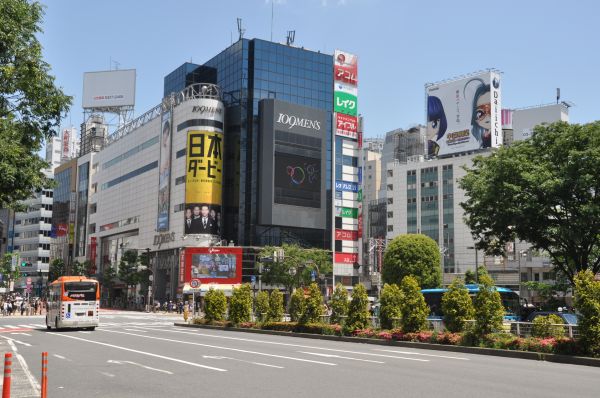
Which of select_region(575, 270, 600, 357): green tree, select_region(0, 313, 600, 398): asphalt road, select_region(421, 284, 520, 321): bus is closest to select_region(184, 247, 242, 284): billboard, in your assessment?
select_region(421, 284, 520, 321): bus

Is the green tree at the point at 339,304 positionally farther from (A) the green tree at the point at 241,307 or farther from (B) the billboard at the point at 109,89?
(B) the billboard at the point at 109,89

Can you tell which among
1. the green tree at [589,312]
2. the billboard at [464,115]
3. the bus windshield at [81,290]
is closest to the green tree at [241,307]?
the bus windshield at [81,290]

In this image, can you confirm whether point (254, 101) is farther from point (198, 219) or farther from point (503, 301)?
point (503, 301)

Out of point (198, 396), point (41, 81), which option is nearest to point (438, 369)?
point (198, 396)

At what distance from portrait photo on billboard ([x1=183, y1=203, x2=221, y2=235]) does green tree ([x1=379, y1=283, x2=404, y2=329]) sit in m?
68.0

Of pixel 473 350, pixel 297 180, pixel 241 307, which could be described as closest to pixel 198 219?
pixel 297 180

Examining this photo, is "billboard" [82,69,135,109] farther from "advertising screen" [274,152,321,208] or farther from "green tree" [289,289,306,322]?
"green tree" [289,289,306,322]

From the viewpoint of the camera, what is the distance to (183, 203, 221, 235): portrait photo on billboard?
320 ft

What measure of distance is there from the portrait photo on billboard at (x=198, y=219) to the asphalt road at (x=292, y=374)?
72.5 metres

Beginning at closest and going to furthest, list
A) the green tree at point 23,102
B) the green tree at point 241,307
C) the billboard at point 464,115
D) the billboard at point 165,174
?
the green tree at point 23,102 → the green tree at point 241,307 → the billboard at point 165,174 → the billboard at point 464,115

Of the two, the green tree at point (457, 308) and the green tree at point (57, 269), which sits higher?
the green tree at point (57, 269)

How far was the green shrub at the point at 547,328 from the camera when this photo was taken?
924 inches

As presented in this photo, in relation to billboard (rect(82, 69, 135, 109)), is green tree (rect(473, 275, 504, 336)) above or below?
below

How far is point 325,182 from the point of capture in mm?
109000
